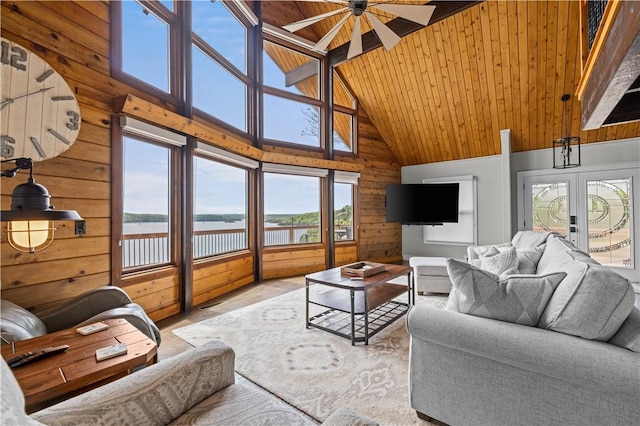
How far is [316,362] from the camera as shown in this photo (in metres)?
2.27

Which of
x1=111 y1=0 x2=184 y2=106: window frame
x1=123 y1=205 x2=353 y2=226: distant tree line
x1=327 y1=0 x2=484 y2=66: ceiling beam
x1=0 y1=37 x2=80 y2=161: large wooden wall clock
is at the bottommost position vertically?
x1=123 y1=205 x2=353 y2=226: distant tree line

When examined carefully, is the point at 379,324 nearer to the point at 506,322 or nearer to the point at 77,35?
the point at 506,322

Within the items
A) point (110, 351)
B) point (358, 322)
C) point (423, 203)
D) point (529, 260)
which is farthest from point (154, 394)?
point (423, 203)

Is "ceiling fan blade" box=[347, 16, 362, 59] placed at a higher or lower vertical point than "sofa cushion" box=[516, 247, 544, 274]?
higher

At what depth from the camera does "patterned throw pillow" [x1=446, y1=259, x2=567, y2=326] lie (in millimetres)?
1434

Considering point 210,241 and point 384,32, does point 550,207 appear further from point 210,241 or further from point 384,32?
point 210,241

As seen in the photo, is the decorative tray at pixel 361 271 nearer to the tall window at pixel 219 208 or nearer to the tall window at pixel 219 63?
the tall window at pixel 219 208

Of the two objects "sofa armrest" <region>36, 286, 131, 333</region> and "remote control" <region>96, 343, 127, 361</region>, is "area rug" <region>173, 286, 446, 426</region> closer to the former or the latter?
"sofa armrest" <region>36, 286, 131, 333</region>

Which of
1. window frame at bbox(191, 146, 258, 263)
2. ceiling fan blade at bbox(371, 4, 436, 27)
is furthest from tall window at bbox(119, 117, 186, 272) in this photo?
ceiling fan blade at bbox(371, 4, 436, 27)

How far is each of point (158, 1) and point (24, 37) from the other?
156cm

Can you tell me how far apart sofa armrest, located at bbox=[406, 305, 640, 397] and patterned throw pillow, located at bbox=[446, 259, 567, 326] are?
5 centimetres

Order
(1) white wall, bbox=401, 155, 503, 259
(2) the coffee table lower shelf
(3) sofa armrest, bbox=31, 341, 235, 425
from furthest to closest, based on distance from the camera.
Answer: (1) white wall, bbox=401, 155, 503, 259 → (2) the coffee table lower shelf → (3) sofa armrest, bbox=31, 341, 235, 425

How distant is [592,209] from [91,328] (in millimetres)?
6866

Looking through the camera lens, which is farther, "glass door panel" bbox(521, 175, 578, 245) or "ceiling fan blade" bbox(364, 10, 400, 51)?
"glass door panel" bbox(521, 175, 578, 245)
